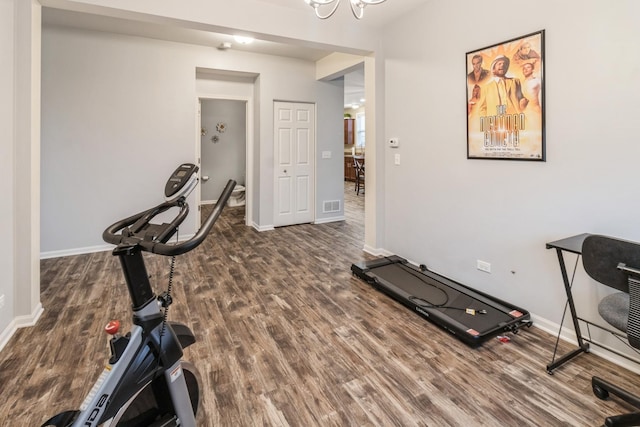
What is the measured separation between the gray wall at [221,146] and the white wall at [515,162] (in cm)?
510

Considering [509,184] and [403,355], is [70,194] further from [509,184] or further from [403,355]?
[509,184]

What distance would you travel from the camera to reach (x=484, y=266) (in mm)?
2930

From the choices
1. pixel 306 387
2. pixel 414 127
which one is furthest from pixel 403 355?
pixel 414 127

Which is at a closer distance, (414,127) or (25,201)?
(25,201)

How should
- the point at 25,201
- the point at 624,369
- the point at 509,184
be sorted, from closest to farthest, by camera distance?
the point at 624,369 < the point at 25,201 < the point at 509,184

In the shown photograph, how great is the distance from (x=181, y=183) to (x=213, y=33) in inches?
142

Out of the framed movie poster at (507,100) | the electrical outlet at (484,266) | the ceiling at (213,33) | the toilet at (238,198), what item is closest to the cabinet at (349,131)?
the toilet at (238,198)

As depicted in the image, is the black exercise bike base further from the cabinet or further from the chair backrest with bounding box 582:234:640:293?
the cabinet

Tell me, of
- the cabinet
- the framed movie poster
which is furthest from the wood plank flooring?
the cabinet

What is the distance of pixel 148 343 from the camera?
4.42 ft

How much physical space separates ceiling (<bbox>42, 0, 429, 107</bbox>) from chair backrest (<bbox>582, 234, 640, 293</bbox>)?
9.17 ft

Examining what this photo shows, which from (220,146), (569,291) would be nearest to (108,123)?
(220,146)

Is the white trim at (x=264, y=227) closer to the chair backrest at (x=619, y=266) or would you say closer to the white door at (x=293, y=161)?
the white door at (x=293, y=161)

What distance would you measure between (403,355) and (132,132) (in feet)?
14.0
